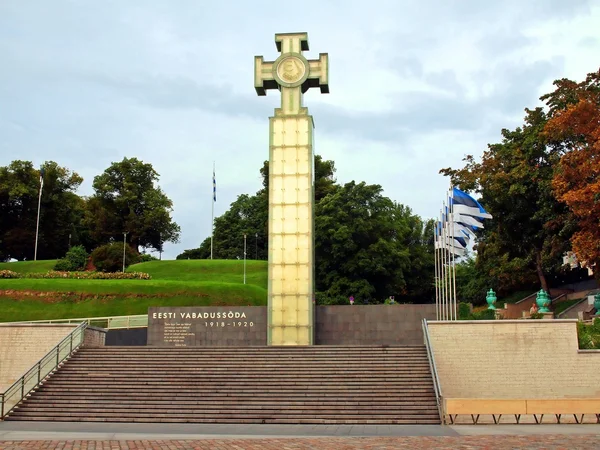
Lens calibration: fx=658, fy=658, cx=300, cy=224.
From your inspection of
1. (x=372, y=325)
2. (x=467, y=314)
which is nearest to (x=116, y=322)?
(x=372, y=325)

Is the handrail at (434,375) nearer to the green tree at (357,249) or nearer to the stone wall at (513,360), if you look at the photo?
the stone wall at (513,360)

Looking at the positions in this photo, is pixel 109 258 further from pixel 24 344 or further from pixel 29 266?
pixel 24 344

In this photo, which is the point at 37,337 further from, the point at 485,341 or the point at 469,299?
the point at 469,299

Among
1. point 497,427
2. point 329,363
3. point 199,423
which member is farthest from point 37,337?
point 497,427

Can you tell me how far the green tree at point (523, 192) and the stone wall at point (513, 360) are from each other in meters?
8.95

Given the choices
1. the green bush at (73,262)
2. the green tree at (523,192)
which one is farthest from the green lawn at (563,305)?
the green bush at (73,262)

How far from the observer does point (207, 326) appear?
101 feet

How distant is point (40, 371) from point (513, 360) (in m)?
17.1

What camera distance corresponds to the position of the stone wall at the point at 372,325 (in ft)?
98.6

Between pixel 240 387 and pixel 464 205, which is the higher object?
pixel 464 205

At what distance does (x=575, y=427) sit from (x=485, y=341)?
7.43 m

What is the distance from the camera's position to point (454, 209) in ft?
92.4

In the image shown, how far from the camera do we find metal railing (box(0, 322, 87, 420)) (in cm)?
2164

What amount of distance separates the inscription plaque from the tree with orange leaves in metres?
14.3
